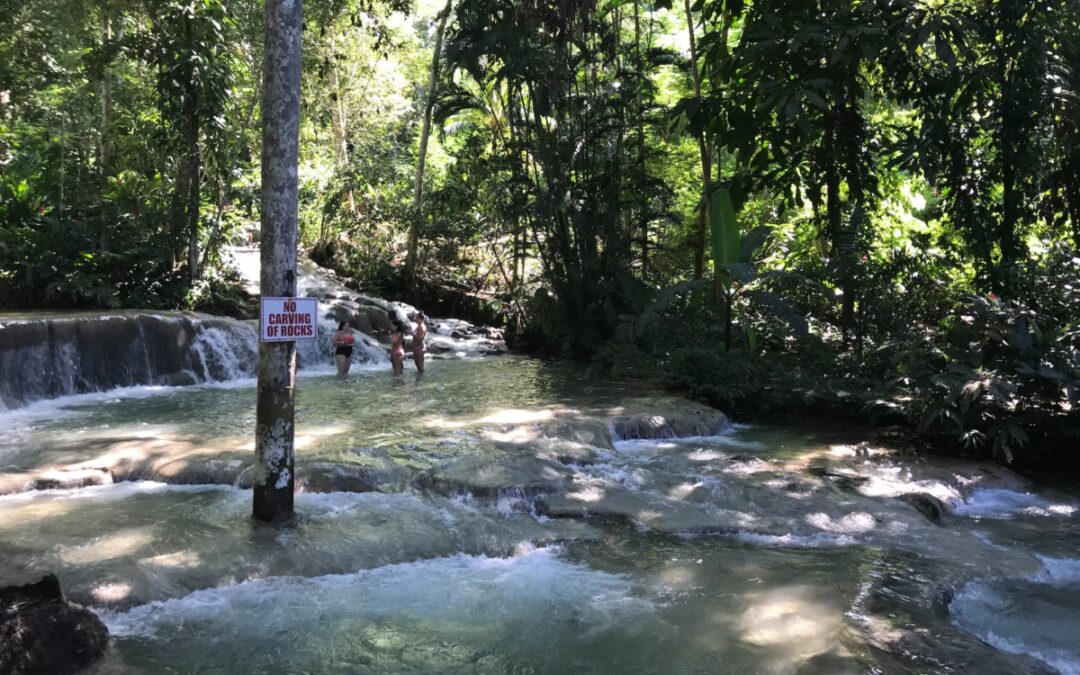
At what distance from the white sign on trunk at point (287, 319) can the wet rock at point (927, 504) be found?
17.3 ft

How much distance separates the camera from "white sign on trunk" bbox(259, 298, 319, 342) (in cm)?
518

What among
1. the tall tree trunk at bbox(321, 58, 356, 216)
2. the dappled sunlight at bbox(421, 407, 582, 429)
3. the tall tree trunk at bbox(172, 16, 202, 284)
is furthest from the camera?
the tall tree trunk at bbox(321, 58, 356, 216)

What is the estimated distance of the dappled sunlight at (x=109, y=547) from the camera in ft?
15.9

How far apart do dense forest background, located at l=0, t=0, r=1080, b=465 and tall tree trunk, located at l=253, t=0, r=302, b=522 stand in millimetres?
4390

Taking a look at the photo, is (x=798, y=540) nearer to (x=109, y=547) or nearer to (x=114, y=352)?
(x=109, y=547)

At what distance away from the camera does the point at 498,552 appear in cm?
564

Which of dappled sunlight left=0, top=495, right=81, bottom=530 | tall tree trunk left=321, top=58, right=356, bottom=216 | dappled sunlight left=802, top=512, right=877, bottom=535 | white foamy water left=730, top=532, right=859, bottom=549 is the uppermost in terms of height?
tall tree trunk left=321, top=58, right=356, bottom=216

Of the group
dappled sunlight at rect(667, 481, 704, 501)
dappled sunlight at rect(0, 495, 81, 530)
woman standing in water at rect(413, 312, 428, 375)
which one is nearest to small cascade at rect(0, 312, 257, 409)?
woman standing in water at rect(413, 312, 428, 375)

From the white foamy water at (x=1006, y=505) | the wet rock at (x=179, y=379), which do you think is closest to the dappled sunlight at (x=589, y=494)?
the white foamy water at (x=1006, y=505)

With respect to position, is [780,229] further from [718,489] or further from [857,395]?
[718,489]

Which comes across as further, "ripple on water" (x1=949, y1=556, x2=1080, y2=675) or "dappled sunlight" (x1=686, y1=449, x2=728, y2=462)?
"dappled sunlight" (x1=686, y1=449, x2=728, y2=462)

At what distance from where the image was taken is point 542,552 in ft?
18.7

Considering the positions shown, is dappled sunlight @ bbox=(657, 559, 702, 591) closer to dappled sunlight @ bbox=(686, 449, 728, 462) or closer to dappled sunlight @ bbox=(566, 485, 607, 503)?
dappled sunlight @ bbox=(566, 485, 607, 503)

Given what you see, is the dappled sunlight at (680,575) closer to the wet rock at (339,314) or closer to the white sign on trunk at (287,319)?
the white sign on trunk at (287,319)
